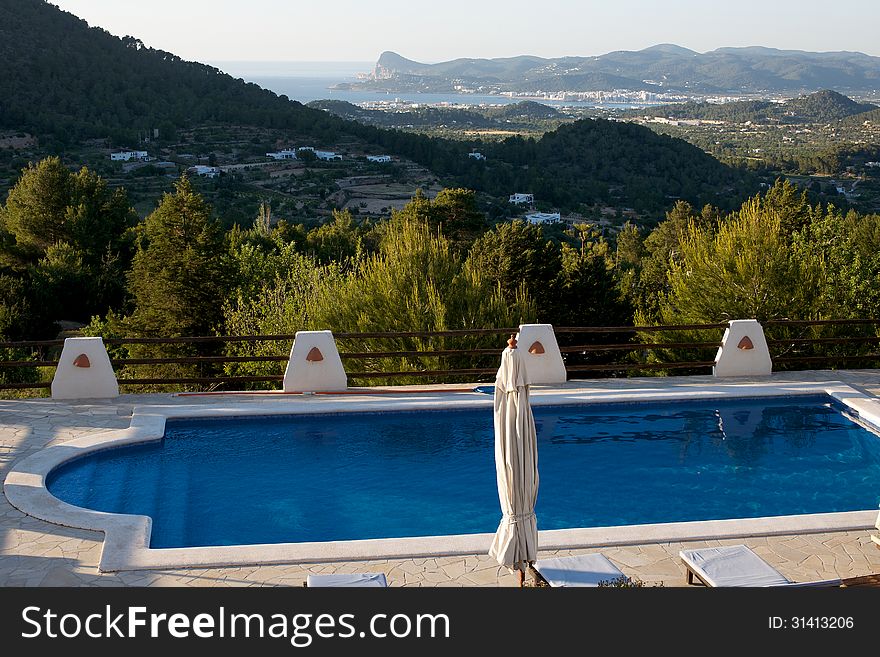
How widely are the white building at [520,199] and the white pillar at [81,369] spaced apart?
196 ft

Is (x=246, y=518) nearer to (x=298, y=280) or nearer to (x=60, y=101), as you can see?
(x=298, y=280)

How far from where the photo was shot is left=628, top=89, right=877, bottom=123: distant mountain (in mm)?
158625

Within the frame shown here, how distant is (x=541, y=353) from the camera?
10383mm

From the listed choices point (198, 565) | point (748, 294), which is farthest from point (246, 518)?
point (748, 294)

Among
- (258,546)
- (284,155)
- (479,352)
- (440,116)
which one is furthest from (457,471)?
(440,116)

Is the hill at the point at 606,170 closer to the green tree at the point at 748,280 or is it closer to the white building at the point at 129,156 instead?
the white building at the point at 129,156

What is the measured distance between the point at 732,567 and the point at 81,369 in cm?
703

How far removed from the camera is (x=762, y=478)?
27.6ft

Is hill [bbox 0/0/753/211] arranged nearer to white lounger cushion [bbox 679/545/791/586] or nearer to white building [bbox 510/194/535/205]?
white building [bbox 510/194/535/205]

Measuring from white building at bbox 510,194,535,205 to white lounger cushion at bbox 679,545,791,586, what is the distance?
6318 cm

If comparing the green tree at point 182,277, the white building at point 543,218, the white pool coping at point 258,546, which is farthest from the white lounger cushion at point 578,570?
the white building at point 543,218

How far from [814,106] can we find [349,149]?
114584 millimetres

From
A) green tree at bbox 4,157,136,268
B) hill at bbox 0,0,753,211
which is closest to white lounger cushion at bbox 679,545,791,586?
green tree at bbox 4,157,136,268

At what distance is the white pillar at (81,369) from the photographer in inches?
381
